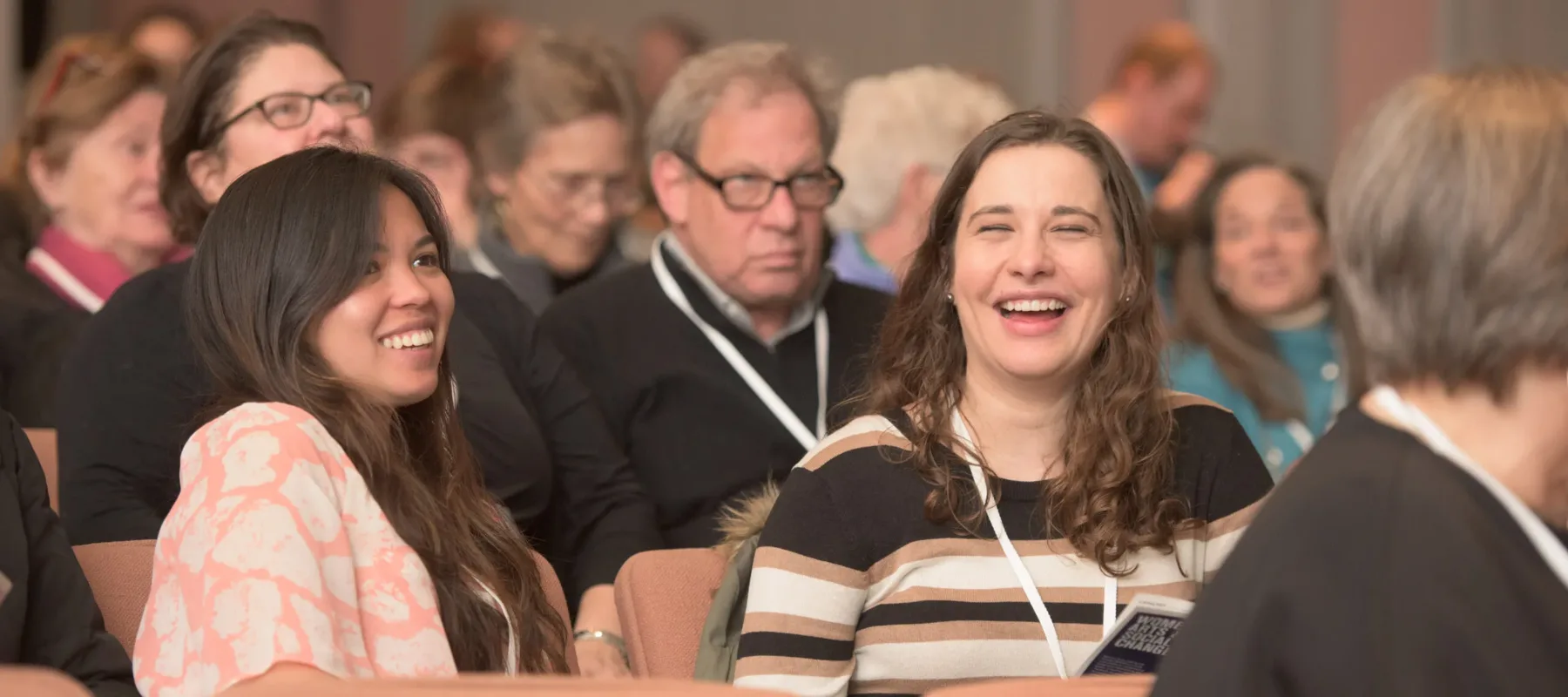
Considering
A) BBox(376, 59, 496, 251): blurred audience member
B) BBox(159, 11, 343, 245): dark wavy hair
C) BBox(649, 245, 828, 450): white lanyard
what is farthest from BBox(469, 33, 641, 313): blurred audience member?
BBox(159, 11, 343, 245): dark wavy hair

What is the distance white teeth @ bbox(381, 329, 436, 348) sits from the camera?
7.02ft

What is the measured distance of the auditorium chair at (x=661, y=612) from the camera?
239 cm

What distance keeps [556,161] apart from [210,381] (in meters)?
1.65

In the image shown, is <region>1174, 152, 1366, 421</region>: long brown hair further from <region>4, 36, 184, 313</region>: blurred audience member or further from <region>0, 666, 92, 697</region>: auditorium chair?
<region>0, 666, 92, 697</region>: auditorium chair

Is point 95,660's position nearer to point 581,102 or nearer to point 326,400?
point 326,400

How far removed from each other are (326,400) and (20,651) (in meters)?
0.48

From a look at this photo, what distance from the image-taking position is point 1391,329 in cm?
144

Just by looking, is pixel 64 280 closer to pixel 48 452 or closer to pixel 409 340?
pixel 48 452

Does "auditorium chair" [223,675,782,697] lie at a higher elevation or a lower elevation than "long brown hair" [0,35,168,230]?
lower

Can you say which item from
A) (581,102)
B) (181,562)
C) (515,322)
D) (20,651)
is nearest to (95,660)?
(20,651)

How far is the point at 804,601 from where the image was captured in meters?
2.24

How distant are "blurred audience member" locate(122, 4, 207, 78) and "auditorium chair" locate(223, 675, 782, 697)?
4.84 metres

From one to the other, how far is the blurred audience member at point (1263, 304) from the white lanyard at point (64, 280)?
2.61m

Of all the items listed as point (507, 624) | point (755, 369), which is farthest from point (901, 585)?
point (755, 369)
